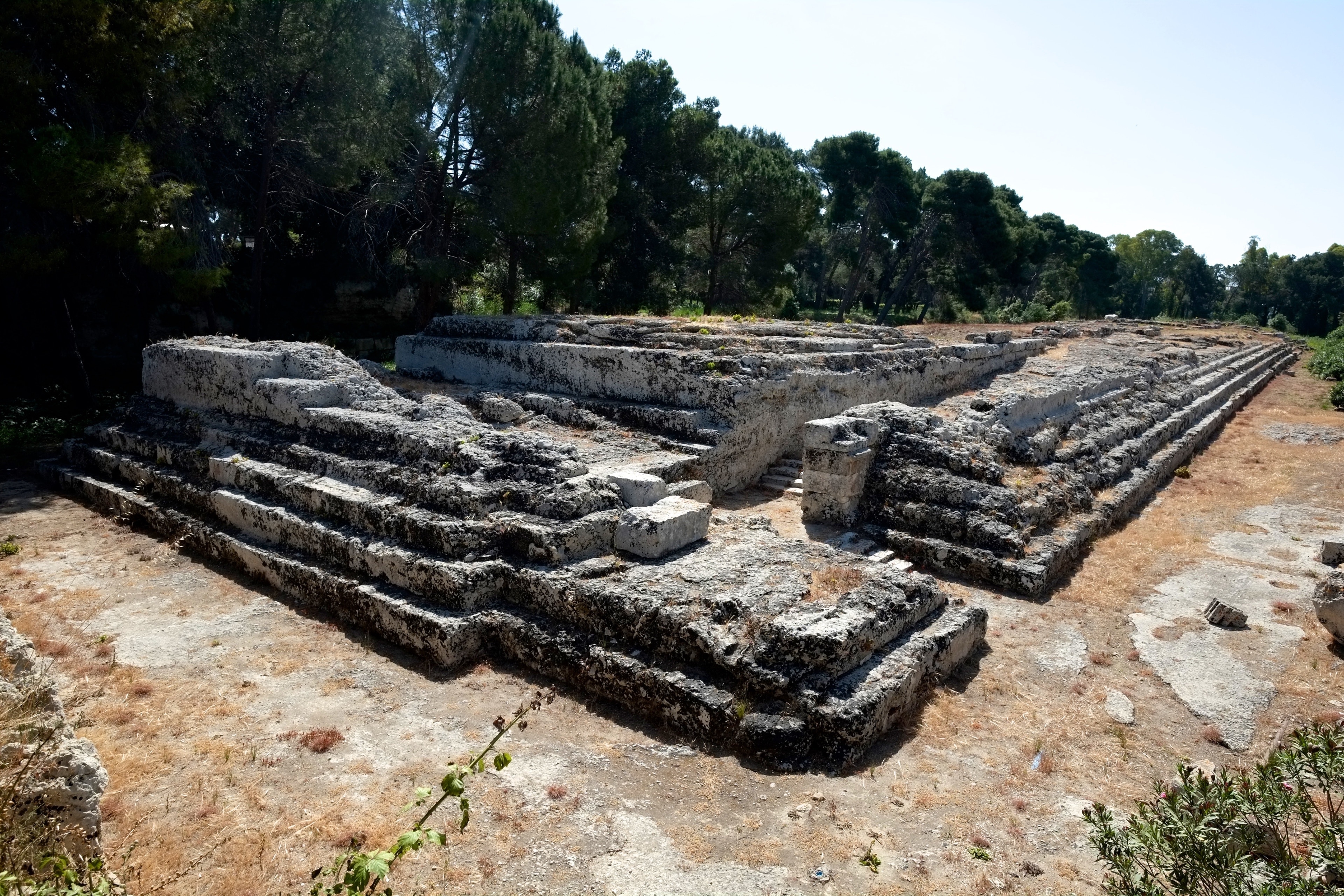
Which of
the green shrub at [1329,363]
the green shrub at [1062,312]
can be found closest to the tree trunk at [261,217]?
the green shrub at [1329,363]

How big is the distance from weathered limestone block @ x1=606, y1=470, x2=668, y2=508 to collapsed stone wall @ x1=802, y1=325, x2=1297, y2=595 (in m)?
2.28

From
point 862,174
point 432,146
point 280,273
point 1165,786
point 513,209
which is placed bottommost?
point 1165,786

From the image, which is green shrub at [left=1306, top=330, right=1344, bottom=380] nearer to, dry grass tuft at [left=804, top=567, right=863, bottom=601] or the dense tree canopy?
the dense tree canopy

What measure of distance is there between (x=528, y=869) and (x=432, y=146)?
15.7m

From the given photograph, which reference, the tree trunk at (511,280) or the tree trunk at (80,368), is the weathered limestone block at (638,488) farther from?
the tree trunk at (511,280)

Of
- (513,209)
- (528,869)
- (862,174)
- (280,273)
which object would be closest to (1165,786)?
(528,869)

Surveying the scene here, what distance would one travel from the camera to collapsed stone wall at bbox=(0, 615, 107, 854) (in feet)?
9.46

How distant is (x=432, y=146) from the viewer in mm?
16359

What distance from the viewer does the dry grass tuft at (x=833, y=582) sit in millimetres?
5180

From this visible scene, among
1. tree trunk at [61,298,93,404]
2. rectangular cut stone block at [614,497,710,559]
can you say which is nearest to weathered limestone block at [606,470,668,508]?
rectangular cut stone block at [614,497,710,559]

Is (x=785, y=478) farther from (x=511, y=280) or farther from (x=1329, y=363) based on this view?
(x=1329, y=363)

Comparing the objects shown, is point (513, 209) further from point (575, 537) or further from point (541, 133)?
point (575, 537)

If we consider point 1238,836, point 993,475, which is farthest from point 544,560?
point 993,475

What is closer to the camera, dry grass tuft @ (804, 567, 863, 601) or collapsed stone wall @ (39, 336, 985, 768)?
collapsed stone wall @ (39, 336, 985, 768)
